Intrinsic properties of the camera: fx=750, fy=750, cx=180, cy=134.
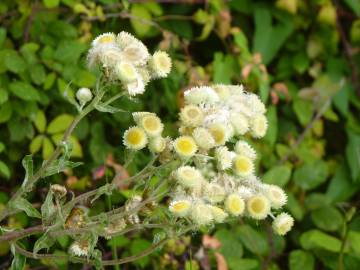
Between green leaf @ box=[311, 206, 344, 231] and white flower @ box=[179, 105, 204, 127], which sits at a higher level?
white flower @ box=[179, 105, 204, 127]

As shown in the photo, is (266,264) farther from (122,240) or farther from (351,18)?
(351,18)

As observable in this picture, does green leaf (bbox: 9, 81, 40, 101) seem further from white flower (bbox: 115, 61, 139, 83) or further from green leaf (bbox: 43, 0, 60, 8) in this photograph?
white flower (bbox: 115, 61, 139, 83)

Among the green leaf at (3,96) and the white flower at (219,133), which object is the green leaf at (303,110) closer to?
the green leaf at (3,96)

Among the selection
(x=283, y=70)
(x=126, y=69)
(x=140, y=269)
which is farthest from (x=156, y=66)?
(x=283, y=70)

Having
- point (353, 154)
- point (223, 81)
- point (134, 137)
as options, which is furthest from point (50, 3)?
point (353, 154)

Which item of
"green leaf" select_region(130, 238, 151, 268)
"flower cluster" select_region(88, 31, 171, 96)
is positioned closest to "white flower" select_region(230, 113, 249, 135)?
"flower cluster" select_region(88, 31, 171, 96)

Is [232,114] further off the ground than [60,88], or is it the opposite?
[232,114]
